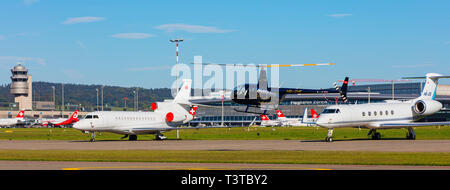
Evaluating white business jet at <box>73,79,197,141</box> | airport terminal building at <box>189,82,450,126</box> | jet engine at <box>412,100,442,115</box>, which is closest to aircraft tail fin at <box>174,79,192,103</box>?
white business jet at <box>73,79,197,141</box>

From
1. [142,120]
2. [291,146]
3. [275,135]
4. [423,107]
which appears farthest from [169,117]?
[423,107]

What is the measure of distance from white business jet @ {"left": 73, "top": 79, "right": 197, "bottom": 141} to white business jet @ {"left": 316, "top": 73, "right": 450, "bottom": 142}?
63.5ft

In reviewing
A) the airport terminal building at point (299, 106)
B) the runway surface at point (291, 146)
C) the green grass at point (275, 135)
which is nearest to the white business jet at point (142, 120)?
the green grass at point (275, 135)

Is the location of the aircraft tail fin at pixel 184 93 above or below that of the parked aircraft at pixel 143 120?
above

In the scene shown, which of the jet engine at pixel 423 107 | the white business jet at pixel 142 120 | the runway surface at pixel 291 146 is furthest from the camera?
the white business jet at pixel 142 120

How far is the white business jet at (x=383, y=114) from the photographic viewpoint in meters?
51.9

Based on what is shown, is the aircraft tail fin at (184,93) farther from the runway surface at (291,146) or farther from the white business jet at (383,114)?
the white business jet at (383,114)

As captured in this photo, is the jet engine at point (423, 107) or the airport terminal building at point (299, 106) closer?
the jet engine at point (423, 107)

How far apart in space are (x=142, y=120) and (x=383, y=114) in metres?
26.2

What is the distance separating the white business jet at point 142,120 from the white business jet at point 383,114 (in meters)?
19.4

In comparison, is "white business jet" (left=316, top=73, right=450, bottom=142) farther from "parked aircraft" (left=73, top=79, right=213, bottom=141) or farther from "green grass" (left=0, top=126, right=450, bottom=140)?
"parked aircraft" (left=73, top=79, right=213, bottom=141)

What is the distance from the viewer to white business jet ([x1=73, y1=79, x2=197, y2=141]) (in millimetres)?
58312

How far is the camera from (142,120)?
6278 cm
